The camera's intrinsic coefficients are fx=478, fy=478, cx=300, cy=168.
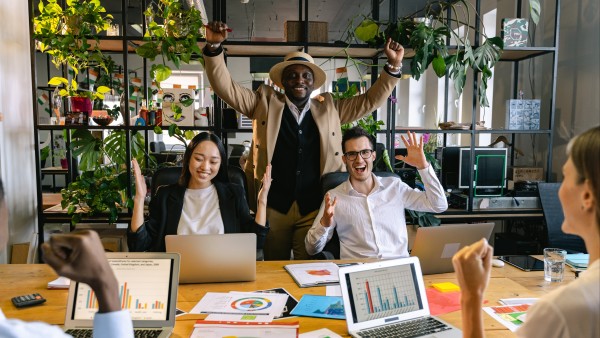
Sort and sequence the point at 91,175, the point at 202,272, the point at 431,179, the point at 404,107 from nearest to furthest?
the point at 202,272
the point at 431,179
the point at 91,175
the point at 404,107

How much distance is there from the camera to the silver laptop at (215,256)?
68.7 inches

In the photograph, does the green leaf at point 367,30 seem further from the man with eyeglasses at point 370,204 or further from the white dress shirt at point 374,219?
the white dress shirt at point 374,219

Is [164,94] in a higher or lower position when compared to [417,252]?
higher

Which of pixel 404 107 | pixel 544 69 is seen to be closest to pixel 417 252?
pixel 544 69

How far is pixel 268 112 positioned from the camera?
9.43ft

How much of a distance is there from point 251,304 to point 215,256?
0.25 m

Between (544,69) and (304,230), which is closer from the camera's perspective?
(304,230)

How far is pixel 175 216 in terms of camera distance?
2316 mm

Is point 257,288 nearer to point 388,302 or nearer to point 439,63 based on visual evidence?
point 388,302

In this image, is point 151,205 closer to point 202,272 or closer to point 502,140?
point 202,272

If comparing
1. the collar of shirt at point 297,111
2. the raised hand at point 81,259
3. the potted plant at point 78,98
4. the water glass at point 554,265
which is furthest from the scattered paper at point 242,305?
the potted plant at point 78,98

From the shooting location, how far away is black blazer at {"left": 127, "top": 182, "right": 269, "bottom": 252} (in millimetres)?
2279

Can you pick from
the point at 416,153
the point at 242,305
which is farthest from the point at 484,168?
the point at 242,305

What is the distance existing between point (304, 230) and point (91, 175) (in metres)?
1.66
